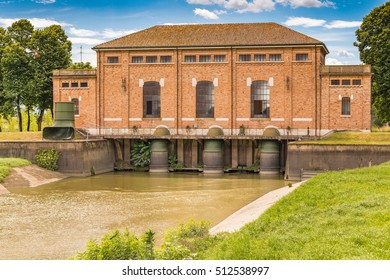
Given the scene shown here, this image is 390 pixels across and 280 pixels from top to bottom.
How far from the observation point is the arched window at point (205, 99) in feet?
150

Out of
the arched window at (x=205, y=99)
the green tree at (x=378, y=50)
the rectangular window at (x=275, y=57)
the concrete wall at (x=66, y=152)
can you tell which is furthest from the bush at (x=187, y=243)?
the green tree at (x=378, y=50)

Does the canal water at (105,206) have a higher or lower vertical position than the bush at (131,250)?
lower

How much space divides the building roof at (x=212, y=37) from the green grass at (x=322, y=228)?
26346 millimetres

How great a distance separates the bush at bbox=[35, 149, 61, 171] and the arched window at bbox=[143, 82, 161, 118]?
9.18 meters

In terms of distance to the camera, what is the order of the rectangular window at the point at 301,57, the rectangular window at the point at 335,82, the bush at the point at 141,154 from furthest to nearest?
the bush at the point at 141,154 → the rectangular window at the point at 301,57 → the rectangular window at the point at 335,82

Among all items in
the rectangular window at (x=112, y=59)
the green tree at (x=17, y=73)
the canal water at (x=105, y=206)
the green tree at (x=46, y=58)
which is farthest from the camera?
the green tree at (x=46, y=58)

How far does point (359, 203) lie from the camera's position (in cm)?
1512

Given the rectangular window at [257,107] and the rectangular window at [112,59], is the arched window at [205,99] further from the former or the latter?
the rectangular window at [112,59]

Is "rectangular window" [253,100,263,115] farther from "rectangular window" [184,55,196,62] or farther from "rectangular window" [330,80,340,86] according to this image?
"rectangular window" [184,55,196,62]

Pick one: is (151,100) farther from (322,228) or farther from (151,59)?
(322,228)

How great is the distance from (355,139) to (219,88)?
11.6 m

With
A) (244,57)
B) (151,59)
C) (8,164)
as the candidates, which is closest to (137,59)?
(151,59)

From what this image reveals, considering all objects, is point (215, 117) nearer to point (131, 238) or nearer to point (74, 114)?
point (74, 114)

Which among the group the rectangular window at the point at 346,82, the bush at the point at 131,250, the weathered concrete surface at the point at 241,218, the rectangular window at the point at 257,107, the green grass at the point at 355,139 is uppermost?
the rectangular window at the point at 346,82
